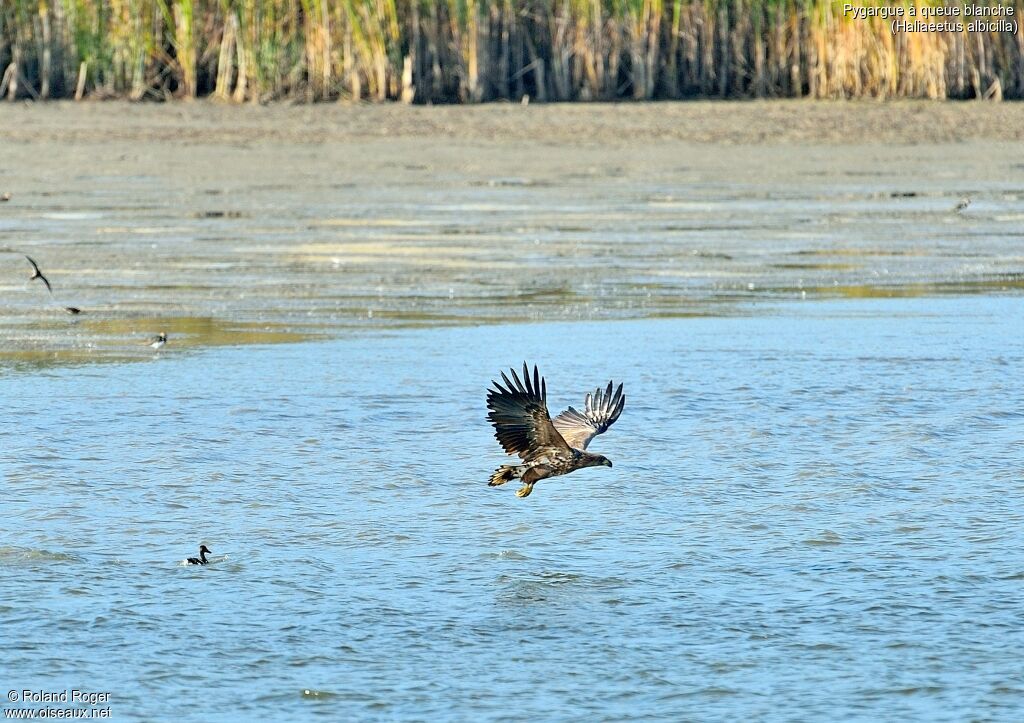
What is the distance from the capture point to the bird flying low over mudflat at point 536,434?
5.44 m

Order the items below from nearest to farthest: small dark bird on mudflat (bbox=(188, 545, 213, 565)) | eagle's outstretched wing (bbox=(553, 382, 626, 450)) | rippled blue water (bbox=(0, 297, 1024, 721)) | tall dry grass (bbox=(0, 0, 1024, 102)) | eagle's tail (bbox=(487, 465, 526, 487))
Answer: rippled blue water (bbox=(0, 297, 1024, 721)) → small dark bird on mudflat (bbox=(188, 545, 213, 565)) → eagle's tail (bbox=(487, 465, 526, 487)) → eagle's outstretched wing (bbox=(553, 382, 626, 450)) → tall dry grass (bbox=(0, 0, 1024, 102))

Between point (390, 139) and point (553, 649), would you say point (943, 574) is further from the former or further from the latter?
point (390, 139)

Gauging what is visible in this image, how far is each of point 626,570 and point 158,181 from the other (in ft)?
36.2

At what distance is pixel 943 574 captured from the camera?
5402mm

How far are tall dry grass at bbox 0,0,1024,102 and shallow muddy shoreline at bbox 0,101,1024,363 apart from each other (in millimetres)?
580

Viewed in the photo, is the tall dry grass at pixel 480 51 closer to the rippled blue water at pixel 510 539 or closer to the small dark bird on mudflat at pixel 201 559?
the rippled blue water at pixel 510 539

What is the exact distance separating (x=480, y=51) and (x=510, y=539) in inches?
627

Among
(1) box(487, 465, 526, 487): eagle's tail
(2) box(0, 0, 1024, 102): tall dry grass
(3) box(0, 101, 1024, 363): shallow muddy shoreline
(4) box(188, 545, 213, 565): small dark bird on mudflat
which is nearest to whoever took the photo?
(4) box(188, 545, 213, 565): small dark bird on mudflat

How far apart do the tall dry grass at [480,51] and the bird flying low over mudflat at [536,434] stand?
49.4ft

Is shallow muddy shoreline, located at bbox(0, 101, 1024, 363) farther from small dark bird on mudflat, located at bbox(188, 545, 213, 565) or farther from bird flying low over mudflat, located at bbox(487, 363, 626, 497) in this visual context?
small dark bird on mudflat, located at bbox(188, 545, 213, 565)

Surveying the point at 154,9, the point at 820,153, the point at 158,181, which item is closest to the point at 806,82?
the point at 820,153

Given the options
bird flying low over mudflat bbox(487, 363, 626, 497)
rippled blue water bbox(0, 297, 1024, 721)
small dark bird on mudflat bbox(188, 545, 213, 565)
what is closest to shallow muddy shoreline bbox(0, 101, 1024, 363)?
rippled blue water bbox(0, 297, 1024, 721)

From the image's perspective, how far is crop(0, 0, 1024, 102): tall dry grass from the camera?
20.8m

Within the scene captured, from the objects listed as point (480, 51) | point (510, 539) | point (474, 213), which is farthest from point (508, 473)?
point (480, 51)
